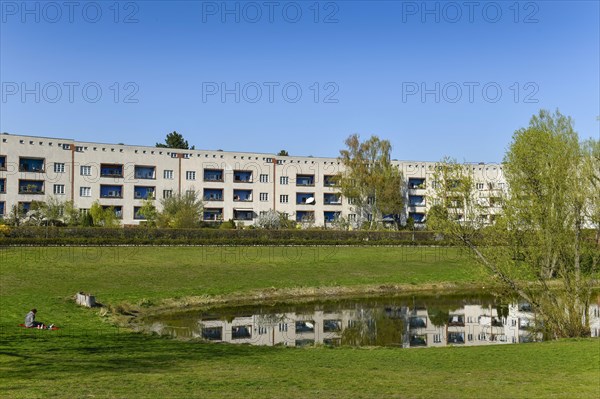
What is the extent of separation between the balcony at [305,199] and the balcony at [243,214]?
28.3ft

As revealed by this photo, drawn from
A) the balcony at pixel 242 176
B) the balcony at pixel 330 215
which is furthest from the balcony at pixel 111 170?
the balcony at pixel 330 215

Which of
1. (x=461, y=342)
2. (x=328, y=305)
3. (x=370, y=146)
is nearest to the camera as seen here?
(x=461, y=342)

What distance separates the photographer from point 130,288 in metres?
43.2

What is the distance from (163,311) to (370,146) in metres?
69.9

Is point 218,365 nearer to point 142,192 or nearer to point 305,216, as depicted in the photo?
point 142,192

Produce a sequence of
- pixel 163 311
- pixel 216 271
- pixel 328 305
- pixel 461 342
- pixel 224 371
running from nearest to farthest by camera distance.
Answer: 1. pixel 224 371
2. pixel 461 342
3. pixel 163 311
4. pixel 328 305
5. pixel 216 271

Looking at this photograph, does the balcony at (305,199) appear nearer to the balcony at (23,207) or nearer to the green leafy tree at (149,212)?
the green leafy tree at (149,212)

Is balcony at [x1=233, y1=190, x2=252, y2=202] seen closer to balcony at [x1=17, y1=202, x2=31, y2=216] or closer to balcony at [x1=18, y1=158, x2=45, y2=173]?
balcony at [x1=18, y1=158, x2=45, y2=173]

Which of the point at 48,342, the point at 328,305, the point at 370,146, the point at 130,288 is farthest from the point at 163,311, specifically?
the point at 370,146

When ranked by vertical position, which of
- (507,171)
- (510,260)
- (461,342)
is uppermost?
(507,171)

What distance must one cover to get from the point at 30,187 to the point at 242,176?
108 ft

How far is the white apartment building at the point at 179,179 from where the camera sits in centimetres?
8569

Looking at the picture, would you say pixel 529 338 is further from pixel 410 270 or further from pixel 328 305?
pixel 410 270

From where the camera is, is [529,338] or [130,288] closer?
[529,338]
